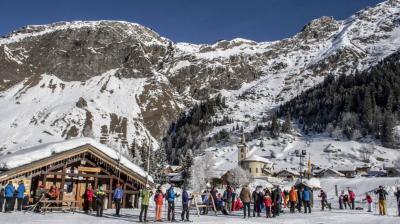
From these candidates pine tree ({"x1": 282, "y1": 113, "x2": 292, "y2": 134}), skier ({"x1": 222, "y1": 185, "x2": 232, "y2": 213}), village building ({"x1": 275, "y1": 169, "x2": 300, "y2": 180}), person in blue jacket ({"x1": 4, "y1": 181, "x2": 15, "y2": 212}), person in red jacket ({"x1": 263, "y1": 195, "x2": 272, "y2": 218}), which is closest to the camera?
person in blue jacket ({"x1": 4, "y1": 181, "x2": 15, "y2": 212})

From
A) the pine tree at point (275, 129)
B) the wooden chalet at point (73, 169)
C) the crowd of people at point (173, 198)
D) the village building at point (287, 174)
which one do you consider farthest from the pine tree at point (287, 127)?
the wooden chalet at point (73, 169)

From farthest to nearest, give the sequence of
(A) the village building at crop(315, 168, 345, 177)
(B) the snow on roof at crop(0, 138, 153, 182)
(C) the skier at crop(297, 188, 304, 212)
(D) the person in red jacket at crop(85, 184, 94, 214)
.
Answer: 1. (A) the village building at crop(315, 168, 345, 177)
2. (C) the skier at crop(297, 188, 304, 212)
3. (B) the snow on roof at crop(0, 138, 153, 182)
4. (D) the person in red jacket at crop(85, 184, 94, 214)

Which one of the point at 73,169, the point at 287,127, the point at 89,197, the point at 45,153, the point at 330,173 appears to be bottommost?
the point at 89,197

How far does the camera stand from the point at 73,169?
3198cm

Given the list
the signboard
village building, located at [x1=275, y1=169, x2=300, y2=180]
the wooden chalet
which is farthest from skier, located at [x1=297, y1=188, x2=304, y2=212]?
village building, located at [x1=275, y1=169, x2=300, y2=180]

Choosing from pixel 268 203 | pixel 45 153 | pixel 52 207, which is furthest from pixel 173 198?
pixel 45 153

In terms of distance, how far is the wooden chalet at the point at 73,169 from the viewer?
29.3m

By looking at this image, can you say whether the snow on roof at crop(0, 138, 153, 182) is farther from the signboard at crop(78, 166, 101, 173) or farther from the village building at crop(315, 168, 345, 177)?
the village building at crop(315, 168, 345, 177)

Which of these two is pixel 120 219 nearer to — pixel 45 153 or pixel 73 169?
pixel 45 153

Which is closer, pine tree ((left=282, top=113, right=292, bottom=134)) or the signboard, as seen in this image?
the signboard

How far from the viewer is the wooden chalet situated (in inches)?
1153

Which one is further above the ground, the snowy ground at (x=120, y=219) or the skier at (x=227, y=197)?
the skier at (x=227, y=197)

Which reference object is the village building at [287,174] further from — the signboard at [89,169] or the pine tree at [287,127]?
the signboard at [89,169]

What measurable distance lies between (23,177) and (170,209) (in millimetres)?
11467
